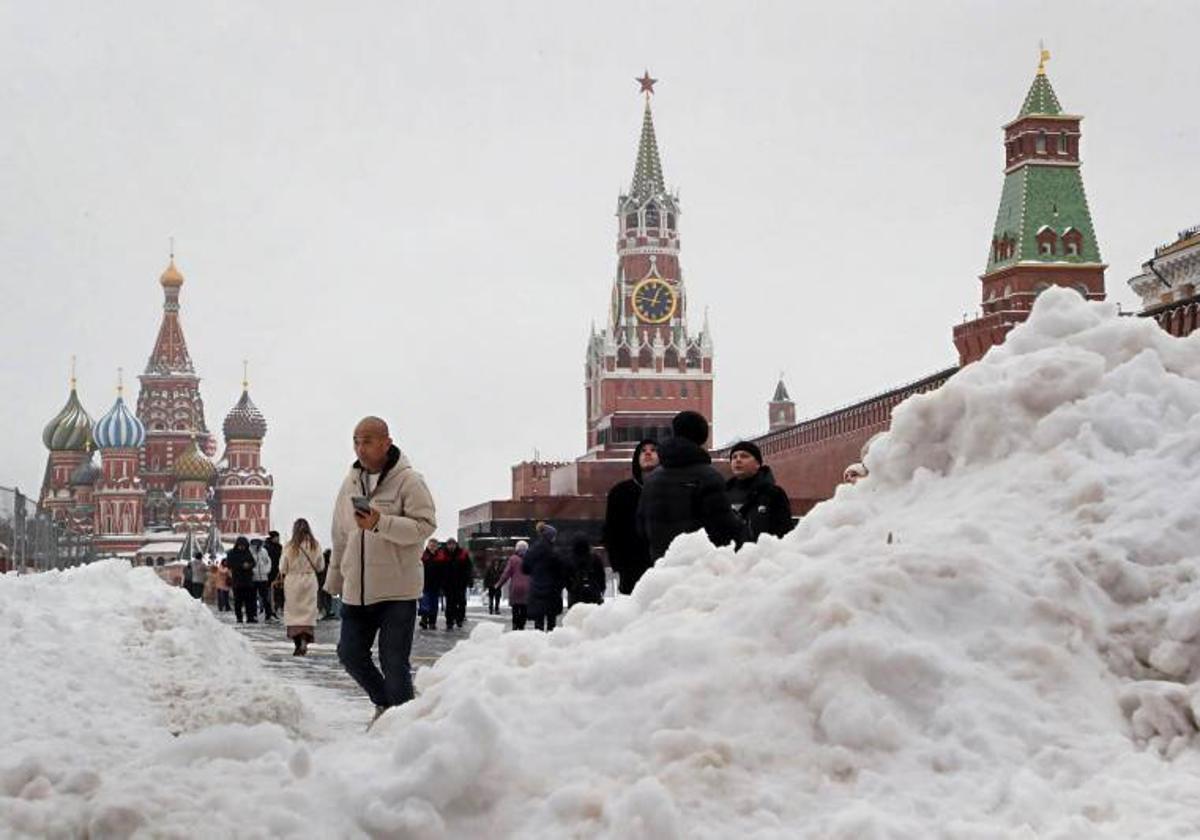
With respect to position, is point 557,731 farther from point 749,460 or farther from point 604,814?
point 749,460

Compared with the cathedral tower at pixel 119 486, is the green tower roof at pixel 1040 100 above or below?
above

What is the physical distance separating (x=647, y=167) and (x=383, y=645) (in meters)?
110

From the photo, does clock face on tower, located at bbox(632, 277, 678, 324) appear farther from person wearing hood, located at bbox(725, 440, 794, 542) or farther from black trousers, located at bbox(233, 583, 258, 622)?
person wearing hood, located at bbox(725, 440, 794, 542)

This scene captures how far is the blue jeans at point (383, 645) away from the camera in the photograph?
7160 millimetres

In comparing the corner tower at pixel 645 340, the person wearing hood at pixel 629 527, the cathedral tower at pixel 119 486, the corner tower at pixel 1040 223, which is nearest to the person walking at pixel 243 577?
the person wearing hood at pixel 629 527

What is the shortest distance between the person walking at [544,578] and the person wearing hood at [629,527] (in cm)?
676

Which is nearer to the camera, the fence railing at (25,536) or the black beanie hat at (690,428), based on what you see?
the black beanie hat at (690,428)

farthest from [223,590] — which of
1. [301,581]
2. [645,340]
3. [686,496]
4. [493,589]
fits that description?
[645,340]

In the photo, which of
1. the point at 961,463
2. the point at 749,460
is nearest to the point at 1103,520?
the point at 961,463

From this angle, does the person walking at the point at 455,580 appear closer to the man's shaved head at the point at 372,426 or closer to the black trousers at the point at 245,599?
the black trousers at the point at 245,599

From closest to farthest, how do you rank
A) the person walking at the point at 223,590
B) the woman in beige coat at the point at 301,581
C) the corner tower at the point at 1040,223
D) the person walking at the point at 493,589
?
the woman in beige coat at the point at 301,581 → the person walking at the point at 493,589 → the person walking at the point at 223,590 → the corner tower at the point at 1040,223

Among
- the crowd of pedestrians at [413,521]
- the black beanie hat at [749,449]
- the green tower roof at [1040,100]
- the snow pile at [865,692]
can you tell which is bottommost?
the snow pile at [865,692]

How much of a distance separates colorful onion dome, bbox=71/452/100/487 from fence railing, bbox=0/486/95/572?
97987mm

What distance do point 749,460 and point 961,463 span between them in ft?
8.74
